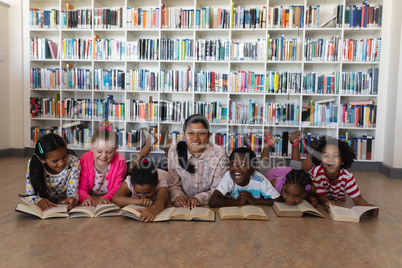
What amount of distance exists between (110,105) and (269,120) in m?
2.07

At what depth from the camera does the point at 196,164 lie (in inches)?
91.5

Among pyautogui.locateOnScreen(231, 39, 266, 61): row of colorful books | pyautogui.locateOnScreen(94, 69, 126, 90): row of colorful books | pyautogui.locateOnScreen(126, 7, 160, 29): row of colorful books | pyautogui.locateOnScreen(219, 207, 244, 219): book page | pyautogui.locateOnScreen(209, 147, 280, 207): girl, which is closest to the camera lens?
pyautogui.locateOnScreen(219, 207, 244, 219): book page

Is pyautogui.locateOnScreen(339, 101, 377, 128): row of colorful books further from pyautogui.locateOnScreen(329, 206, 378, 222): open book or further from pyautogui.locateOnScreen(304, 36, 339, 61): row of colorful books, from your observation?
pyautogui.locateOnScreen(329, 206, 378, 222): open book

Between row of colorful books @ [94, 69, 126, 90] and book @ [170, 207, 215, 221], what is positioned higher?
row of colorful books @ [94, 69, 126, 90]

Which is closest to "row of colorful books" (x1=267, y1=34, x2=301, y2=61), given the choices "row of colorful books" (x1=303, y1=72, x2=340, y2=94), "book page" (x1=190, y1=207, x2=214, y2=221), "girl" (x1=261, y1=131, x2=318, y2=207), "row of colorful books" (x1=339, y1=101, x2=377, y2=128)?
"row of colorful books" (x1=303, y1=72, x2=340, y2=94)

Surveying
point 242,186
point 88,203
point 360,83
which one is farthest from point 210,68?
point 88,203

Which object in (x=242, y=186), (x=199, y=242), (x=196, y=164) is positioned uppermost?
(x=196, y=164)

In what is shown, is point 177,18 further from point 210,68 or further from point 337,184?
point 337,184

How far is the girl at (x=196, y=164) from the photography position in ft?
7.54

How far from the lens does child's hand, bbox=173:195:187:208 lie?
212cm

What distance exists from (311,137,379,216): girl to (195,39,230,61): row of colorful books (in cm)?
209

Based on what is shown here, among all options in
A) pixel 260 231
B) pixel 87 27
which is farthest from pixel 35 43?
pixel 260 231

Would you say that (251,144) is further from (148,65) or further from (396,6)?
(396,6)

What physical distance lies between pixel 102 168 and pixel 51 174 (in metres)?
0.34
